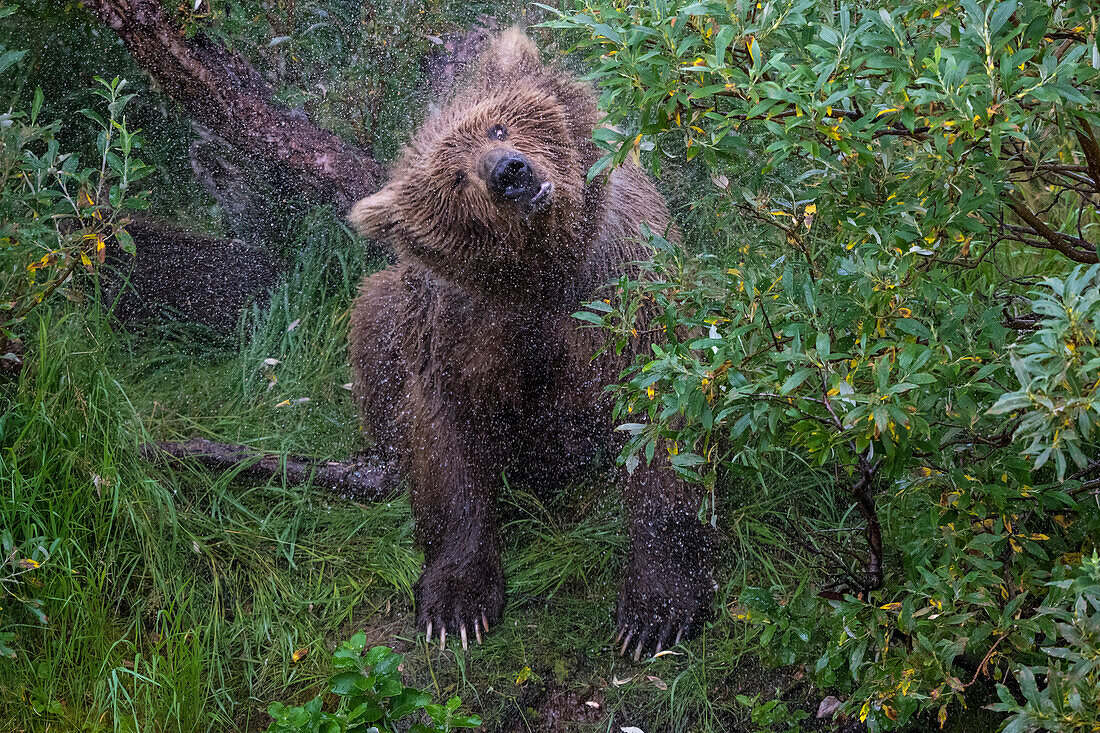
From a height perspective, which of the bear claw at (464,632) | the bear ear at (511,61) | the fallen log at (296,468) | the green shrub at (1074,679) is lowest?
the bear claw at (464,632)

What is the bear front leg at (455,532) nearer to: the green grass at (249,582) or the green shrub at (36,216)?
the green grass at (249,582)

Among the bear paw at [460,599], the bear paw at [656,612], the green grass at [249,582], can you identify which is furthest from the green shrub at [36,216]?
the bear paw at [656,612]

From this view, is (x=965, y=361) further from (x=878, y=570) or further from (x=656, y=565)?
(x=656, y=565)

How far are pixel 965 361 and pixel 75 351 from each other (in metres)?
3.06

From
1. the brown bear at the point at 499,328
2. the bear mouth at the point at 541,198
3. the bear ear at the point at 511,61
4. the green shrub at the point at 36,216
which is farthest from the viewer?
the green shrub at the point at 36,216

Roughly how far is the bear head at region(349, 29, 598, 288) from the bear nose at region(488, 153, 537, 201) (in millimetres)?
66

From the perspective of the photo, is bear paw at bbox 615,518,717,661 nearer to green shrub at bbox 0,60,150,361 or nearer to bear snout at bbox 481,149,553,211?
bear snout at bbox 481,149,553,211

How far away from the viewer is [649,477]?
9.78ft

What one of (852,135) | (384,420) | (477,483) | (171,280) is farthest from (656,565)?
(171,280)

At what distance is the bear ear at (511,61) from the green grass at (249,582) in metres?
1.54

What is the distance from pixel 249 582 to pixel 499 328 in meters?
1.33

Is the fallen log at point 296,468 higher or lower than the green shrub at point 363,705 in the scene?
lower

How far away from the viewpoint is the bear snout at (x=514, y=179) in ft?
8.63

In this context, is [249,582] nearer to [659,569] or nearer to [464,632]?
[464,632]
